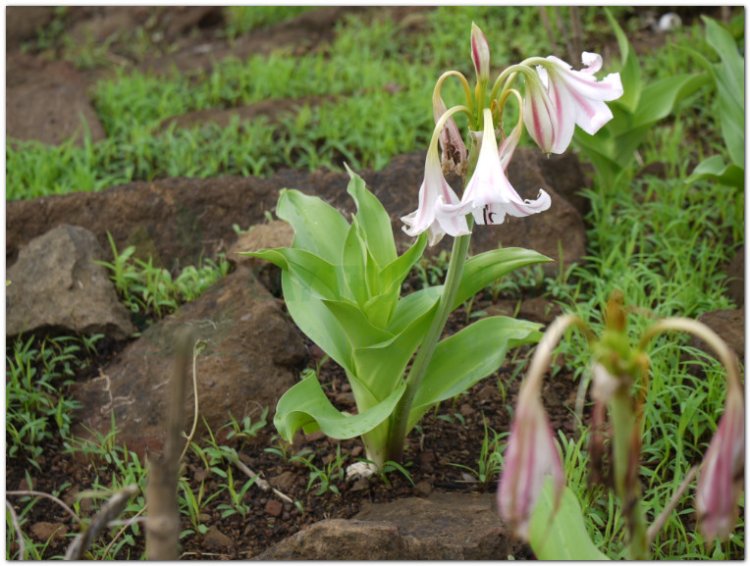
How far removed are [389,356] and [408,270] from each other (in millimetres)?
230

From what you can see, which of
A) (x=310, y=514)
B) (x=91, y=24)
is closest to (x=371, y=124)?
(x=310, y=514)

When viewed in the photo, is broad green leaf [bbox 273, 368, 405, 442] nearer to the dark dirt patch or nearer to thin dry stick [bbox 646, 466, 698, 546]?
the dark dirt patch

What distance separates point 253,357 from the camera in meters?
3.18

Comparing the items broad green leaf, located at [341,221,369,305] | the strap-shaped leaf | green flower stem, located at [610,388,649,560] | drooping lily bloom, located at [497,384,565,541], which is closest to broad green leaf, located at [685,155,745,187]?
the strap-shaped leaf

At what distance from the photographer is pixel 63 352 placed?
338cm

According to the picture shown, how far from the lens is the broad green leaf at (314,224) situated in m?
2.82

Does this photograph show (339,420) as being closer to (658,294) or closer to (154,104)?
(658,294)

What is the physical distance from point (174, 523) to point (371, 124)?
10.9 ft

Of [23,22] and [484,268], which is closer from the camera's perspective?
[484,268]

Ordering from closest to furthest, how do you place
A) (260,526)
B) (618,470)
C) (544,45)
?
(618,470) < (260,526) < (544,45)

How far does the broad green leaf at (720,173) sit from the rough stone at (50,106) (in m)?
2.76

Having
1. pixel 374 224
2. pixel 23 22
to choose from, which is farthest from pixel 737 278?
pixel 23 22

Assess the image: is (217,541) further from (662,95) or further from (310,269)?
(662,95)

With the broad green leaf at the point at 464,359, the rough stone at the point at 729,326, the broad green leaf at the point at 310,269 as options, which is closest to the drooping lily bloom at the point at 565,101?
the broad green leaf at the point at 464,359
